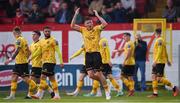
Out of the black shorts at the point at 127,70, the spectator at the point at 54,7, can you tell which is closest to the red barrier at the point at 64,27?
the spectator at the point at 54,7

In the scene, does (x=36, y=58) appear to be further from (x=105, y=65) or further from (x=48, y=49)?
(x=105, y=65)

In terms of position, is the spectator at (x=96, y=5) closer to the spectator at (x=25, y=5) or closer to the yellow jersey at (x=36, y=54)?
the spectator at (x=25, y=5)

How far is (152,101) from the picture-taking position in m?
23.9

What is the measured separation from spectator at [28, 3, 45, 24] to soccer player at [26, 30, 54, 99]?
4.78m

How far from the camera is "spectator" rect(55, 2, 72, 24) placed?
101 ft

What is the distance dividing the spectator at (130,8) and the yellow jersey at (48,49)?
6.52m

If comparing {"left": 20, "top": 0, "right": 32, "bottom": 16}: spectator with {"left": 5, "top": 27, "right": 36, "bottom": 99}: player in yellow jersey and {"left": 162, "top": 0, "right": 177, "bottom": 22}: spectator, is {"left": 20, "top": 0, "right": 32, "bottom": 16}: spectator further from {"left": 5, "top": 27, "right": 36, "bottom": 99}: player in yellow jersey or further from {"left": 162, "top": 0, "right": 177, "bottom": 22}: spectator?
{"left": 5, "top": 27, "right": 36, "bottom": 99}: player in yellow jersey

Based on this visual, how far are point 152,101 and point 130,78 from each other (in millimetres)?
3285

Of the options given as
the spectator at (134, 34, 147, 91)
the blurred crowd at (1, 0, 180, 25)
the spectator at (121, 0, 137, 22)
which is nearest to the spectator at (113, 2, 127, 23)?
the blurred crowd at (1, 0, 180, 25)

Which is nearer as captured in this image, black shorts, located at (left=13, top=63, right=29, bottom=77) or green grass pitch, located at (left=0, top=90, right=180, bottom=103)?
green grass pitch, located at (left=0, top=90, right=180, bottom=103)

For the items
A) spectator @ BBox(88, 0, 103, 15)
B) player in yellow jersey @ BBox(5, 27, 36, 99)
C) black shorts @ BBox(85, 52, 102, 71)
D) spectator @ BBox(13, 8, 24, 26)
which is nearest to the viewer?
black shorts @ BBox(85, 52, 102, 71)

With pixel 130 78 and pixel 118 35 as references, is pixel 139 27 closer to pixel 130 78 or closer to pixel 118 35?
pixel 118 35

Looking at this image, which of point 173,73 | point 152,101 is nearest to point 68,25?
point 173,73

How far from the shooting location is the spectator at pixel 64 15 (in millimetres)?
30680
